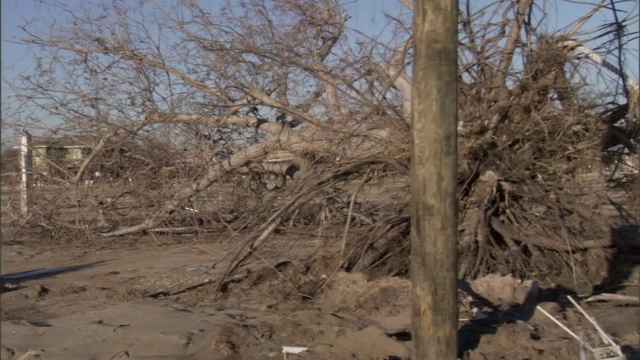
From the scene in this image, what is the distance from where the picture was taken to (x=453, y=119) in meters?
5.61

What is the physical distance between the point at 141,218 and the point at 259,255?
4.27 metres

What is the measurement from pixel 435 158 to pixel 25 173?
9585mm

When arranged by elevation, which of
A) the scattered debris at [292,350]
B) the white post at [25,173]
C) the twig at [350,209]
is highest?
the white post at [25,173]

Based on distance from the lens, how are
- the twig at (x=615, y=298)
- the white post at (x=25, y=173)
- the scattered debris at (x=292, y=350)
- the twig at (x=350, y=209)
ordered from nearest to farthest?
the scattered debris at (x=292, y=350) < the twig at (x=615, y=298) < the twig at (x=350, y=209) < the white post at (x=25, y=173)

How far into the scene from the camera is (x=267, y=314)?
8609 millimetres

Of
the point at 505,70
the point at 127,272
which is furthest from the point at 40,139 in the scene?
the point at 505,70

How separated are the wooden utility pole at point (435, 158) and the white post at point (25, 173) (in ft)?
30.9

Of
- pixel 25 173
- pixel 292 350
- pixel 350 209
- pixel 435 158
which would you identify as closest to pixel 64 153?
pixel 25 173

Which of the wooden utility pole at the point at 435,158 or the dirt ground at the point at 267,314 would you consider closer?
the wooden utility pole at the point at 435,158

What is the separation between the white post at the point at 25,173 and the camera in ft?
44.2

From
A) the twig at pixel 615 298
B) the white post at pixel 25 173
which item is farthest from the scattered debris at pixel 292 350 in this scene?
the white post at pixel 25 173

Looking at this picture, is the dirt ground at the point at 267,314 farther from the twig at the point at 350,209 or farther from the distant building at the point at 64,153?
the distant building at the point at 64,153

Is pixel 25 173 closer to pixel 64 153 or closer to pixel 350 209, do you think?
pixel 64 153

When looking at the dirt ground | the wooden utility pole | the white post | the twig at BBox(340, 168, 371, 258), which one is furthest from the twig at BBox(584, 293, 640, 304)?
the white post
